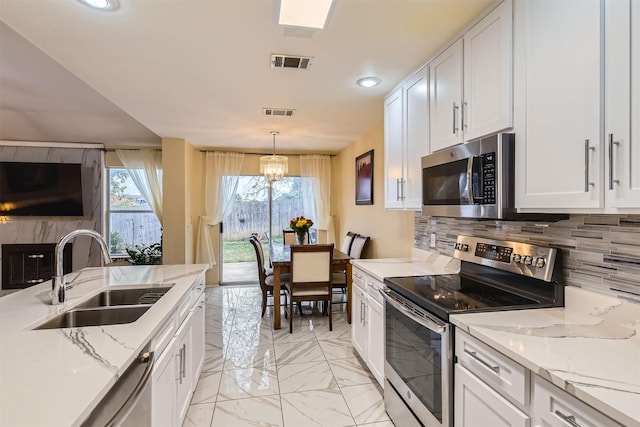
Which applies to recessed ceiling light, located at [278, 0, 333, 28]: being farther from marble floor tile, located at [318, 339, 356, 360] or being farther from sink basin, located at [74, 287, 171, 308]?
marble floor tile, located at [318, 339, 356, 360]

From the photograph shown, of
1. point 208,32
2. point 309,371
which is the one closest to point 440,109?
point 208,32

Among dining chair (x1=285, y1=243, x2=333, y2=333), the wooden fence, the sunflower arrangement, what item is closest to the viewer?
dining chair (x1=285, y1=243, x2=333, y2=333)

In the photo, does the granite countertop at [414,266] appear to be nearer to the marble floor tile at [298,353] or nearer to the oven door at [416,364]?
the oven door at [416,364]

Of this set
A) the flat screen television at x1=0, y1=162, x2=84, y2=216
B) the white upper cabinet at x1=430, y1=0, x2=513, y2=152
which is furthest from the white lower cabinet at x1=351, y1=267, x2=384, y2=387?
the flat screen television at x1=0, y1=162, x2=84, y2=216

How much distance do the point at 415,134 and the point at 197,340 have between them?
2.28 metres

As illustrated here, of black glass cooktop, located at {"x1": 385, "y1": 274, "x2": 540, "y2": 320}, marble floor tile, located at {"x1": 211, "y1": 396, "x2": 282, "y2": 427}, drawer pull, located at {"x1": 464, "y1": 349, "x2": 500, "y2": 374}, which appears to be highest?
black glass cooktop, located at {"x1": 385, "y1": 274, "x2": 540, "y2": 320}

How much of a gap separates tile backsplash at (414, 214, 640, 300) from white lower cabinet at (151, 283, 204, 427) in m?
1.98

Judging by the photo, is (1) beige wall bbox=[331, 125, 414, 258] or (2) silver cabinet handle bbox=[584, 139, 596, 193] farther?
(1) beige wall bbox=[331, 125, 414, 258]

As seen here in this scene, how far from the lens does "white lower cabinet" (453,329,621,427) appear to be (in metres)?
0.91

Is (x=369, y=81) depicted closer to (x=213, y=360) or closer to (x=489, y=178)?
(x=489, y=178)

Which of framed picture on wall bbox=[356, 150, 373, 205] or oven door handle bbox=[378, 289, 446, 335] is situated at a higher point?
framed picture on wall bbox=[356, 150, 373, 205]

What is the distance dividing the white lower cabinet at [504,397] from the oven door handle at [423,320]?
2.9 inches

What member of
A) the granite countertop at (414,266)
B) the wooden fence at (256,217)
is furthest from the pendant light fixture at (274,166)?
the granite countertop at (414,266)

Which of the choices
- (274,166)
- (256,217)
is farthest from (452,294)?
(256,217)
